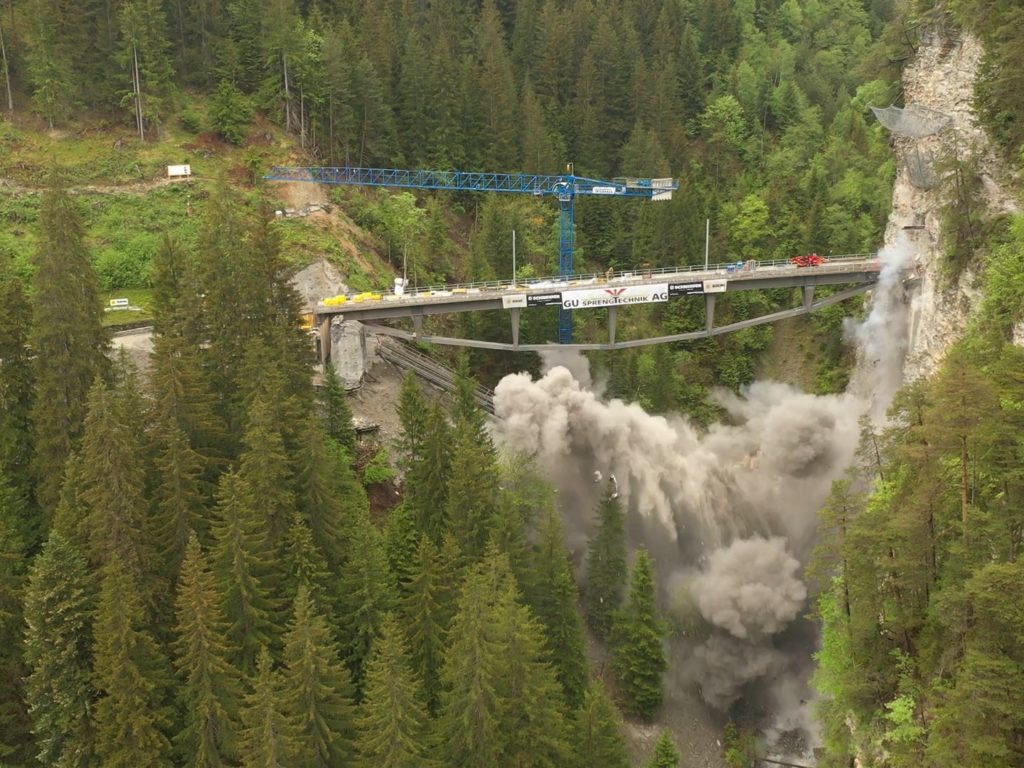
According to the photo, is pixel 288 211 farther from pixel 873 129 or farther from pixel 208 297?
pixel 873 129

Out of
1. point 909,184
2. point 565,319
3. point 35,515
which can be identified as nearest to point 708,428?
point 565,319

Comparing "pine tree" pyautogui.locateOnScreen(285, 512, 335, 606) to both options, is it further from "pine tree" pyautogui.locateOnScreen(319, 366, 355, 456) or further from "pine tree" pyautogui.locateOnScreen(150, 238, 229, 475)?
"pine tree" pyautogui.locateOnScreen(319, 366, 355, 456)

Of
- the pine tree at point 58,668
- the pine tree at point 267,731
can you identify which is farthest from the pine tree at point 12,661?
the pine tree at point 267,731

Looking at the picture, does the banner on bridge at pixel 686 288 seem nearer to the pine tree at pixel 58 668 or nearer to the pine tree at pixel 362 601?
the pine tree at pixel 362 601

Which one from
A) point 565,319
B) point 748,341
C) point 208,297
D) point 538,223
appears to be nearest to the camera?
point 208,297

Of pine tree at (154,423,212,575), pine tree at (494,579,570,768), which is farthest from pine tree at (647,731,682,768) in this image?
pine tree at (154,423,212,575)

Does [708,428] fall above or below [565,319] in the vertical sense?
below

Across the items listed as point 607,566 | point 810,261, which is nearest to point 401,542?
point 607,566
